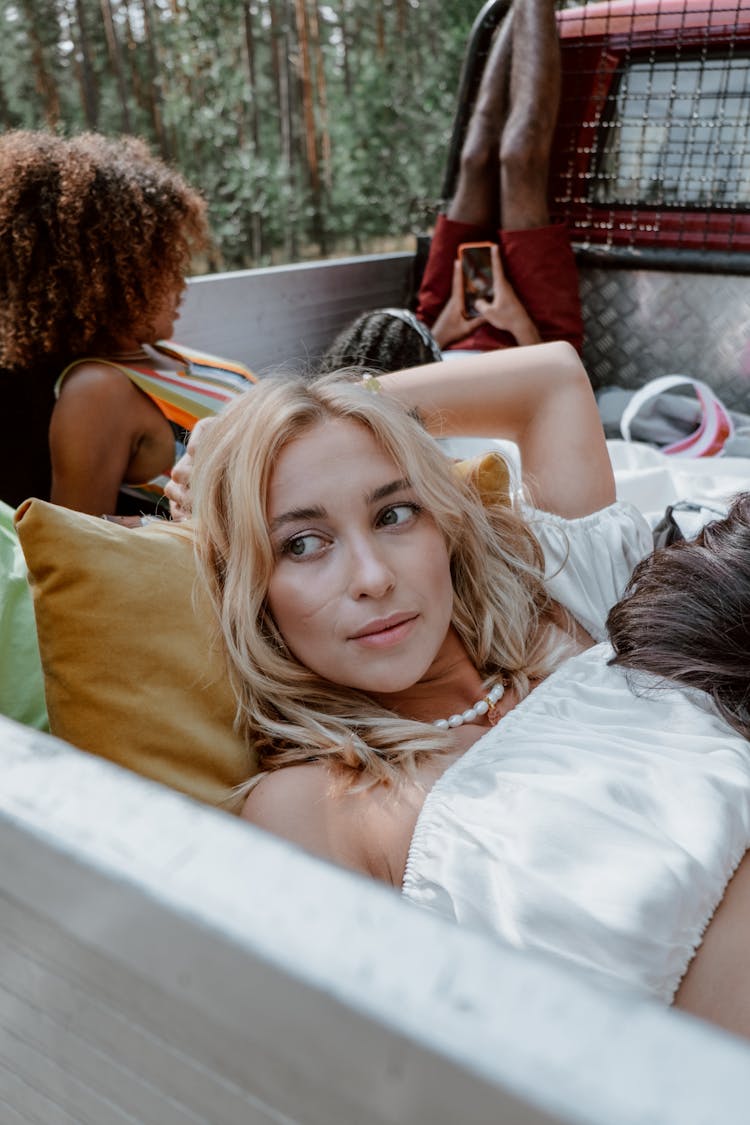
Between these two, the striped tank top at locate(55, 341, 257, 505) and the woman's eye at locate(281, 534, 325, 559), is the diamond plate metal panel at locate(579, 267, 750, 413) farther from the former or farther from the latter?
the woman's eye at locate(281, 534, 325, 559)

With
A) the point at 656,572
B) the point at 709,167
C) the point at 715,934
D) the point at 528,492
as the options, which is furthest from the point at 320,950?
the point at 709,167

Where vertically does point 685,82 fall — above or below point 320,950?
above

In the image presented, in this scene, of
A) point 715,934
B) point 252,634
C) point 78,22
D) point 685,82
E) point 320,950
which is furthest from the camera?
point 78,22

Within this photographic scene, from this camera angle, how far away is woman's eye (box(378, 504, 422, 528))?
4.17ft

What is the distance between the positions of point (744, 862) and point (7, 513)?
39.0 inches

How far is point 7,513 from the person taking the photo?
49.5 inches

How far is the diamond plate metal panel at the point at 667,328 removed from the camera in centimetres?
291

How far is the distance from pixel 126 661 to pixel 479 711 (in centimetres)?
50

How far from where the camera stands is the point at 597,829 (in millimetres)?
920

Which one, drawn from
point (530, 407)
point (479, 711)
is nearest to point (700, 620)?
point (479, 711)

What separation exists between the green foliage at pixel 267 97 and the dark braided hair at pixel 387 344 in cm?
488

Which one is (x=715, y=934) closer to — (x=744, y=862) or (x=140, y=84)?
(x=744, y=862)

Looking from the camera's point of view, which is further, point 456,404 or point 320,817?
point 456,404

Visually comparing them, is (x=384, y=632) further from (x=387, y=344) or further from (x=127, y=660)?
(x=387, y=344)
